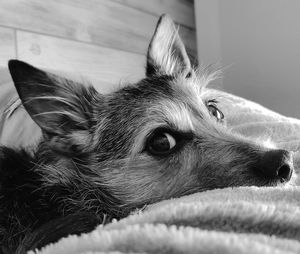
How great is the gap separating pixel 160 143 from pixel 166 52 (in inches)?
25.5

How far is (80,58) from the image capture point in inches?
129

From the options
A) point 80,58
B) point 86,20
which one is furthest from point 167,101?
point 86,20

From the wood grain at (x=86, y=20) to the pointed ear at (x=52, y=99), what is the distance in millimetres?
1529

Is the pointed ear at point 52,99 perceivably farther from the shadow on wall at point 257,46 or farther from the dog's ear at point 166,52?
the shadow on wall at point 257,46

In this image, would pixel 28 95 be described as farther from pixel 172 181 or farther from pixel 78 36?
pixel 78 36

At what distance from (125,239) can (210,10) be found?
4083 mm

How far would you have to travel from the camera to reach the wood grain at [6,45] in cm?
276

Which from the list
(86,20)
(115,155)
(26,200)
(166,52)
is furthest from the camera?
(86,20)

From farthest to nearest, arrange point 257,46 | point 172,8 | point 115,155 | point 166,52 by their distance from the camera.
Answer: point 172,8 → point 257,46 → point 166,52 → point 115,155

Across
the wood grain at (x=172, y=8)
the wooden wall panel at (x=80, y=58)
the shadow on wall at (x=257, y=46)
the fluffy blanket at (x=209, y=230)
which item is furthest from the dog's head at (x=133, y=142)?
the shadow on wall at (x=257, y=46)

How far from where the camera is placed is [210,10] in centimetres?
436

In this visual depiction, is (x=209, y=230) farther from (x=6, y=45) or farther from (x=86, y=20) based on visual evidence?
A: (x=86, y=20)

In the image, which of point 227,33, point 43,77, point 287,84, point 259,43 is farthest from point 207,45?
point 43,77

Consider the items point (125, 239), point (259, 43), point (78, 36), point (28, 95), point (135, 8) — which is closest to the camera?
point (125, 239)
